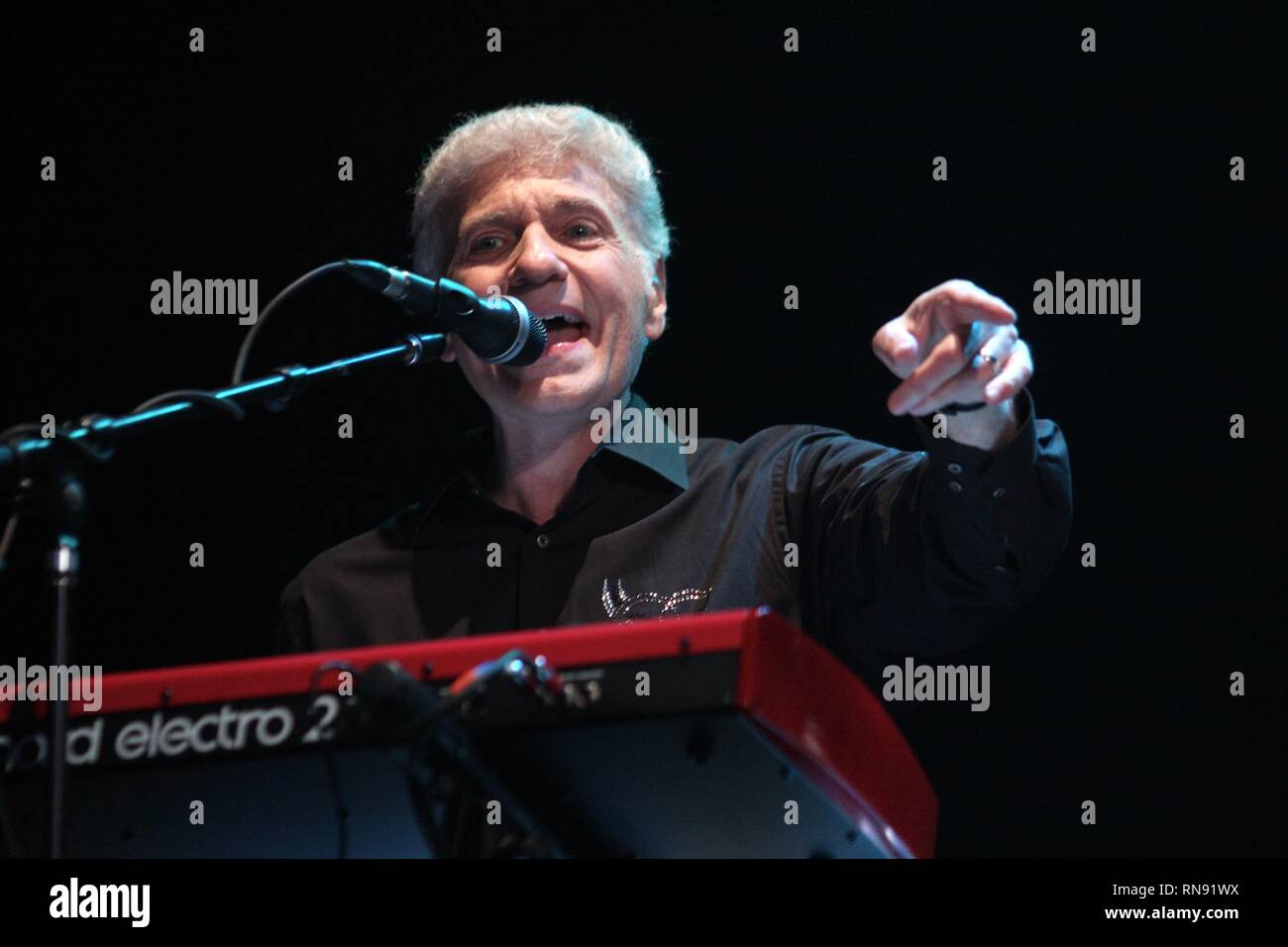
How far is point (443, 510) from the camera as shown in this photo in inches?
99.4

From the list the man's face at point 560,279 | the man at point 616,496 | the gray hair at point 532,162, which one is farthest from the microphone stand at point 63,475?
the gray hair at point 532,162

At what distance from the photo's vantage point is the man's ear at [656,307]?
2701mm

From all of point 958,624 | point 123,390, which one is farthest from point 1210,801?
point 123,390

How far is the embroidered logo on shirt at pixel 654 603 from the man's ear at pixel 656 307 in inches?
25.3

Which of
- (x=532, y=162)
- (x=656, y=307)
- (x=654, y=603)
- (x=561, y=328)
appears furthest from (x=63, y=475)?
(x=656, y=307)

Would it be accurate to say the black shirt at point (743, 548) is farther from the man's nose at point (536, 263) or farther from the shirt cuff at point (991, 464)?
the man's nose at point (536, 263)

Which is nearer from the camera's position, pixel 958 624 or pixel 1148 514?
Answer: pixel 958 624

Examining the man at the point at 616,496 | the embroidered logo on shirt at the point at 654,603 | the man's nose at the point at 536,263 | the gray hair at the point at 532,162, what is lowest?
the embroidered logo on shirt at the point at 654,603

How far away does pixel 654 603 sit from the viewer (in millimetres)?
2201

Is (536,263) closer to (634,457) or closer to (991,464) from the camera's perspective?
(634,457)

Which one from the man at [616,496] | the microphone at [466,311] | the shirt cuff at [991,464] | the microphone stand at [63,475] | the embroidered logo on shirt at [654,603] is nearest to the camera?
the microphone stand at [63,475]
